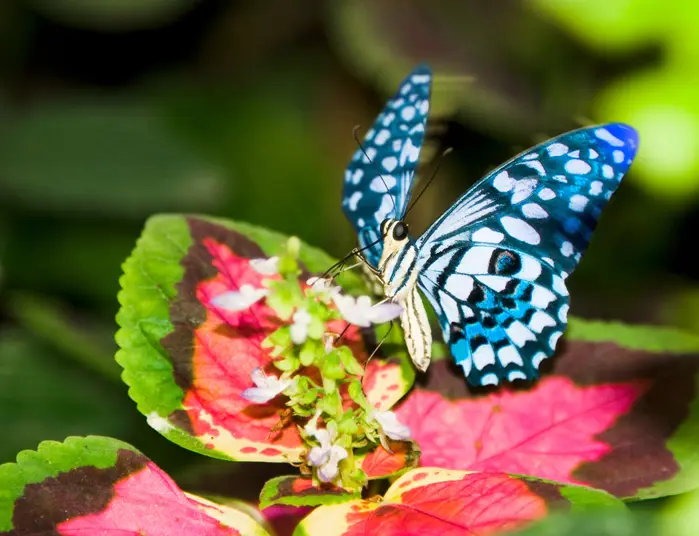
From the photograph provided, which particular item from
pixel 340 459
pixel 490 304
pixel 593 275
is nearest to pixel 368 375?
pixel 340 459

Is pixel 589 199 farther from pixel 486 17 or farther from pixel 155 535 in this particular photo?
pixel 486 17

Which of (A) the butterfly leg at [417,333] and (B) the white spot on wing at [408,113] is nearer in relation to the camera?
(A) the butterfly leg at [417,333]

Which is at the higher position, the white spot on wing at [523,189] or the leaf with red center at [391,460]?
the white spot on wing at [523,189]

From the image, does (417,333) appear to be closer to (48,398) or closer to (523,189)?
(523,189)

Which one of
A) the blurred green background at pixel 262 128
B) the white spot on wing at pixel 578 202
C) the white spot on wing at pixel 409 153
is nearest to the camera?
Result: the white spot on wing at pixel 578 202

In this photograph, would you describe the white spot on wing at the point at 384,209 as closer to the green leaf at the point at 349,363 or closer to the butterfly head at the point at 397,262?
the butterfly head at the point at 397,262

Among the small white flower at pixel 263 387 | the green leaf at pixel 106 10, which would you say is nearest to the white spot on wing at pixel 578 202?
the small white flower at pixel 263 387
